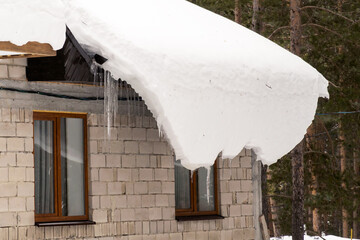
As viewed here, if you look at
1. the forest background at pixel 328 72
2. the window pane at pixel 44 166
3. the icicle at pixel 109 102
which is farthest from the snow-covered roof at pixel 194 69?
the forest background at pixel 328 72

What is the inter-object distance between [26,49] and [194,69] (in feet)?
8.19

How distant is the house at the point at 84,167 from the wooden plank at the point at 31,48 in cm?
74

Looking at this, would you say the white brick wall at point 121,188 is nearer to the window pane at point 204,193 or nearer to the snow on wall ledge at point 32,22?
the window pane at point 204,193

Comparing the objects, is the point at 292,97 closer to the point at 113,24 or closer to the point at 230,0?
the point at 113,24

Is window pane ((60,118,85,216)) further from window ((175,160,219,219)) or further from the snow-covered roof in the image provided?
window ((175,160,219,219))

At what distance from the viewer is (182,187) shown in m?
13.6

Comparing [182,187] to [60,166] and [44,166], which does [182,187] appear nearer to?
[60,166]

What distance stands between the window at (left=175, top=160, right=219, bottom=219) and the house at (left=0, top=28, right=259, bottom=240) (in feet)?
0.05

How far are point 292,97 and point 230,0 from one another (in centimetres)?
1188

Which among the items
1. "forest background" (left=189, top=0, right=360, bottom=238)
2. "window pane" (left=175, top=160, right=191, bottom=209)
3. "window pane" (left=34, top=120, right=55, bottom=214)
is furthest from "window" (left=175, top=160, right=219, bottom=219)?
"forest background" (left=189, top=0, right=360, bottom=238)

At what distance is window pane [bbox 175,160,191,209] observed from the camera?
533 inches

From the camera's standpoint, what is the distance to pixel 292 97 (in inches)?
509

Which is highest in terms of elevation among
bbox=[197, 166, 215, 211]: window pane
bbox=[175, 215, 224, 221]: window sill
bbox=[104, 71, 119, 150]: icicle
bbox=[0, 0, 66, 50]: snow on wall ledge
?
bbox=[0, 0, 66, 50]: snow on wall ledge

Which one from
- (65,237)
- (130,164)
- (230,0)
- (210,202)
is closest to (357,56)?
(230,0)
